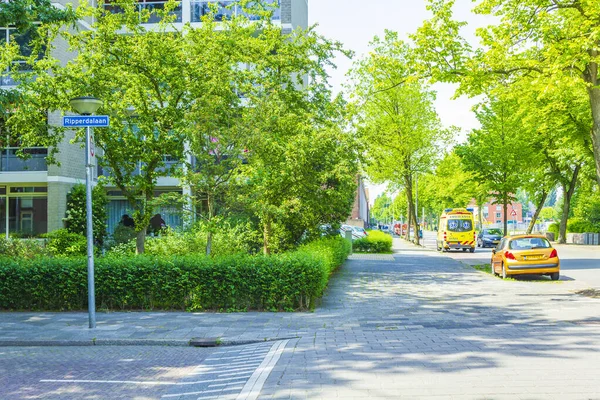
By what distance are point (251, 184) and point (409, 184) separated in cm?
3187

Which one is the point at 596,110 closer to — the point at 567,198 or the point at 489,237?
the point at 489,237

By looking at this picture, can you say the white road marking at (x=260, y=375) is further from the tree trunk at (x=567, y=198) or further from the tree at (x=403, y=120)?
the tree trunk at (x=567, y=198)

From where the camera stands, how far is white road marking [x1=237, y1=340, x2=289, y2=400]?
6039 mm

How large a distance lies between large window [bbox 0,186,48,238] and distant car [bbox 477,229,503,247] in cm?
2973

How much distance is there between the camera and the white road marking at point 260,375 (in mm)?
6039

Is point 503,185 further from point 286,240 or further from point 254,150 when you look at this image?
point 254,150

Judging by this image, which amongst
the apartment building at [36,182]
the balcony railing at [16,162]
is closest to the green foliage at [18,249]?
the apartment building at [36,182]

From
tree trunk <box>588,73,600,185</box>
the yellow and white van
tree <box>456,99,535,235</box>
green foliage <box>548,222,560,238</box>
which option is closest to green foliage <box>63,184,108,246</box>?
tree <box>456,99,535,235</box>

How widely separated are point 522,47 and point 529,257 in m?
6.53

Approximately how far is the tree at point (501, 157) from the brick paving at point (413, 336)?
14.7 m

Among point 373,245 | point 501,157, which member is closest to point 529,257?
point 501,157

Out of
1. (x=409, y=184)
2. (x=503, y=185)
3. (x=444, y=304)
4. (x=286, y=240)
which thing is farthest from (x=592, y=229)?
(x=444, y=304)

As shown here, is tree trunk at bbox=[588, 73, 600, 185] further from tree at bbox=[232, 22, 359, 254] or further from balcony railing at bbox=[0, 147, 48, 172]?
balcony railing at bbox=[0, 147, 48, 172]

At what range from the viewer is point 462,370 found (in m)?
6.83
